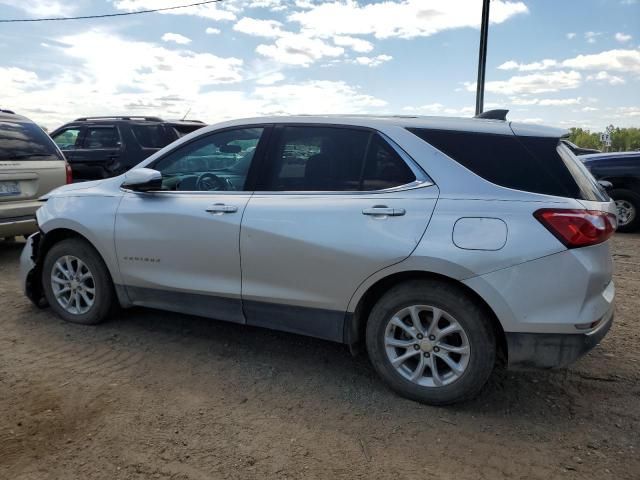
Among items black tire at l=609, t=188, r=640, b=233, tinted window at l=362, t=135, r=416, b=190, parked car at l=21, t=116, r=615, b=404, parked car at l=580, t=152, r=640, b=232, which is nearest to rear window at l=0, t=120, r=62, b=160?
parked car at l=21, t=116, r=615, b=404

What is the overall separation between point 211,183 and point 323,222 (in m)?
1.03

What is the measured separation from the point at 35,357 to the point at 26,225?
122 inches

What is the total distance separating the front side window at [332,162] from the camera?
330cm

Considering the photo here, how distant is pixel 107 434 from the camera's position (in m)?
2.87

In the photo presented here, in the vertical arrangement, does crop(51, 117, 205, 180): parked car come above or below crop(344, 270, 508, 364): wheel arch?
above

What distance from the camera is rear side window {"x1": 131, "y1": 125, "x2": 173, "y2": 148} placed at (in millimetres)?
9930

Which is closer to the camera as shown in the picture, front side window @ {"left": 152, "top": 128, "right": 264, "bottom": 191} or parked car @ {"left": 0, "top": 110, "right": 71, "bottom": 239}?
front side window @ {"left": 152, "top": 128, "right": 264, "bottom": 191}

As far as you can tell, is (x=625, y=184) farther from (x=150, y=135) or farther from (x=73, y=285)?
(x=73, y=285)

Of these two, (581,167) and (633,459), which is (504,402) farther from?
(581,167)

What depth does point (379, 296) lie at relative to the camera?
10.9ft

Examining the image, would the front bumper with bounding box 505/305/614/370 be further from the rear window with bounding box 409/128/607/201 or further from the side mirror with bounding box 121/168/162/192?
the side mirror with bounding box 121/168/162/192

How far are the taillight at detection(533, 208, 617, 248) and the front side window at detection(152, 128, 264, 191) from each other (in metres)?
1.95

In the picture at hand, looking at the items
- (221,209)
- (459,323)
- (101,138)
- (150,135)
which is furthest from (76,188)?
(101,138)

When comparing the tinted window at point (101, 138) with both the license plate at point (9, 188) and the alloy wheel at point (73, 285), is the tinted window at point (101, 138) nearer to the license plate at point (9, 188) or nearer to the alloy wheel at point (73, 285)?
the license plate at point (9, 188)
